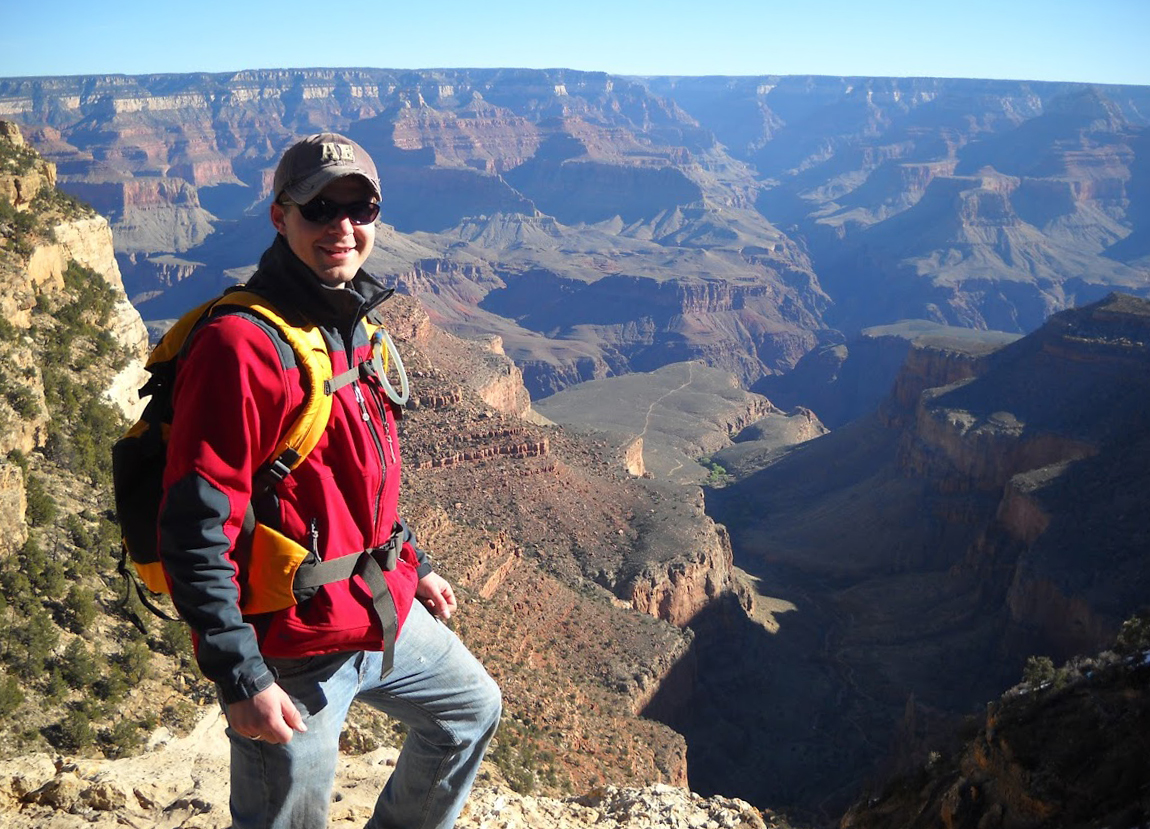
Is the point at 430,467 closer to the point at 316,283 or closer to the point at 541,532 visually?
the point at 541,532

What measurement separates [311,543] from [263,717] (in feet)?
2.62

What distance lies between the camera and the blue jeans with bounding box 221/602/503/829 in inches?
199

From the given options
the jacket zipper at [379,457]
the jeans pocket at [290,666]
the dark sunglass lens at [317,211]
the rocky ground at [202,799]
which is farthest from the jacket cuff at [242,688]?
the rocky ground at [202,799]

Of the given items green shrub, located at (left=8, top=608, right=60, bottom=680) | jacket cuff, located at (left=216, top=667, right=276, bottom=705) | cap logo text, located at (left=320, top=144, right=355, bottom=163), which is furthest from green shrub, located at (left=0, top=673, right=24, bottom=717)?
cap logo text, located at (left=320, top=144, right=355, bottom=163)

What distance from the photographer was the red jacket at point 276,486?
14.6 ft

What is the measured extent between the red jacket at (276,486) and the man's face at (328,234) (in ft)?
0.25

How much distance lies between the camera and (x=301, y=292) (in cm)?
508

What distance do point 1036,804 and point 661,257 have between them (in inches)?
5834

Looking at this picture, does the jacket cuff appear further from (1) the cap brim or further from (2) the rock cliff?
(2) the rock cliff

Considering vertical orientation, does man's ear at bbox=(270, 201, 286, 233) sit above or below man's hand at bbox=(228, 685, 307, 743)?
above

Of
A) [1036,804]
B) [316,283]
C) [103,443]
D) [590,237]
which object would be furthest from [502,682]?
[590,237]

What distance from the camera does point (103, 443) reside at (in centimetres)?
1866

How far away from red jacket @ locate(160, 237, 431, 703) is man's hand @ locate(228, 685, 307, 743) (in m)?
0.05

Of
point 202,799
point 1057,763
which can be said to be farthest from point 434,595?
point 1057,763
